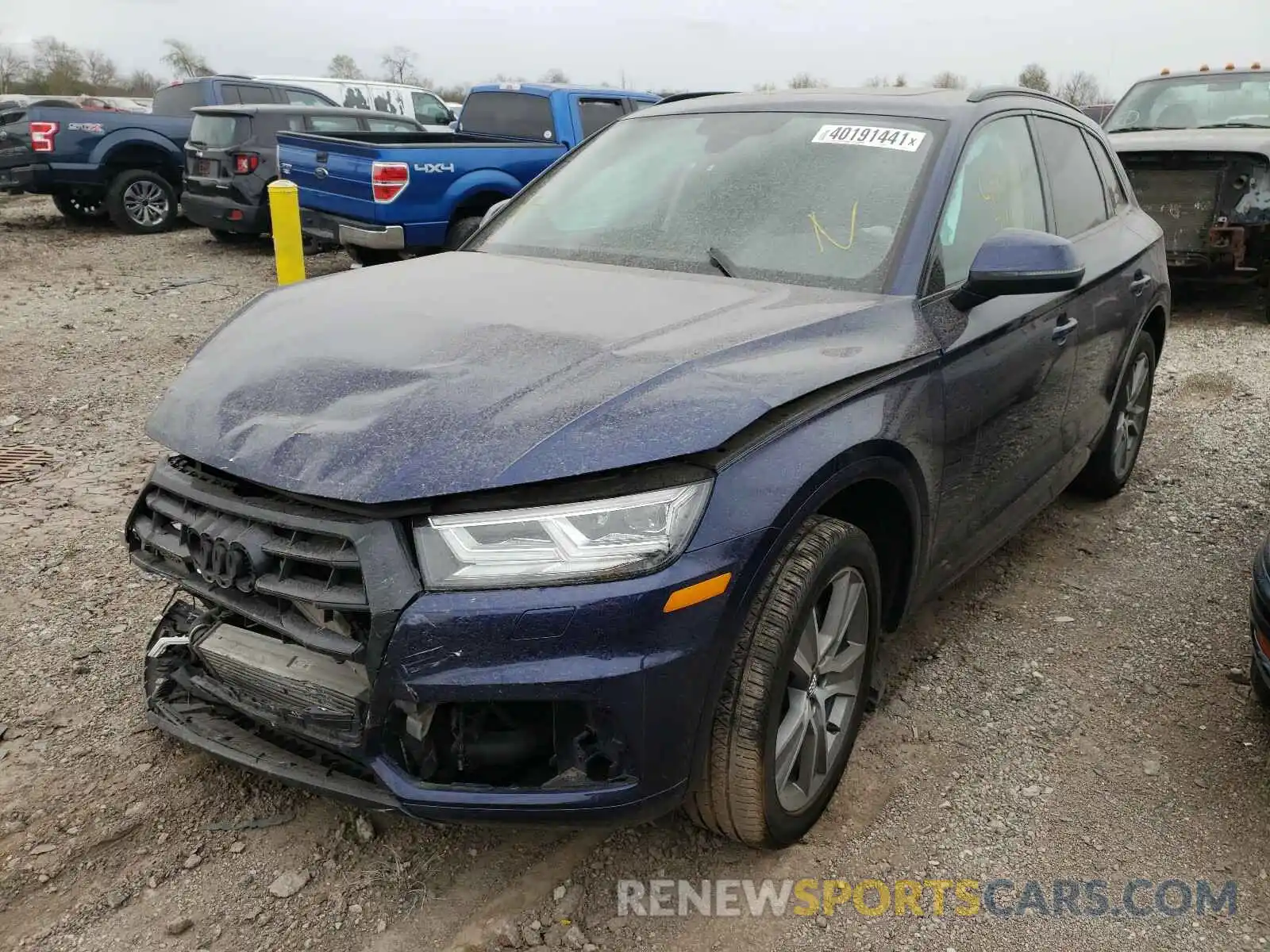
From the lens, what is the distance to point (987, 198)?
3.24 meters

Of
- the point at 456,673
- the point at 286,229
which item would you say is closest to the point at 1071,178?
the point at 456,673

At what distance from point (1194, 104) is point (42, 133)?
1190 cm

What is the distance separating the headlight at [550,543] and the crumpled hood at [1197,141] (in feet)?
22.9

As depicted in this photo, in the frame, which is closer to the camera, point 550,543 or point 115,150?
point 550,543

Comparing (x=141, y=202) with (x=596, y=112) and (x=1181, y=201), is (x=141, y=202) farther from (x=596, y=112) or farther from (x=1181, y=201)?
(x=1181, y=201)

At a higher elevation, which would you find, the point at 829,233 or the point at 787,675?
the point at 829,233

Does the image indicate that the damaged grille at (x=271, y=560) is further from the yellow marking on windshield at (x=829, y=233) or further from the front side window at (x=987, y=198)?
the front side window at (x=987, y=198)

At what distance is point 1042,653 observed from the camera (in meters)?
3.49

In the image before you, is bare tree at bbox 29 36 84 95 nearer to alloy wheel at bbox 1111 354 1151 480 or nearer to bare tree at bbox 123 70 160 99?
bare tree at bbox 123 70 160 99

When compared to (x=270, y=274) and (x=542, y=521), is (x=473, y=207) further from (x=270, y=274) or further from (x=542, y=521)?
(x=542, y=521)

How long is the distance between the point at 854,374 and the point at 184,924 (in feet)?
6.38

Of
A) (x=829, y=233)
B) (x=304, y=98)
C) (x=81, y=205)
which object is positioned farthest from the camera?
(x=304, y=98)

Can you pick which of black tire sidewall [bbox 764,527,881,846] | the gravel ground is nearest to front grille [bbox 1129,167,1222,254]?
the gravel ground

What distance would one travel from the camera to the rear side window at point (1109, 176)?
14.2 ft
